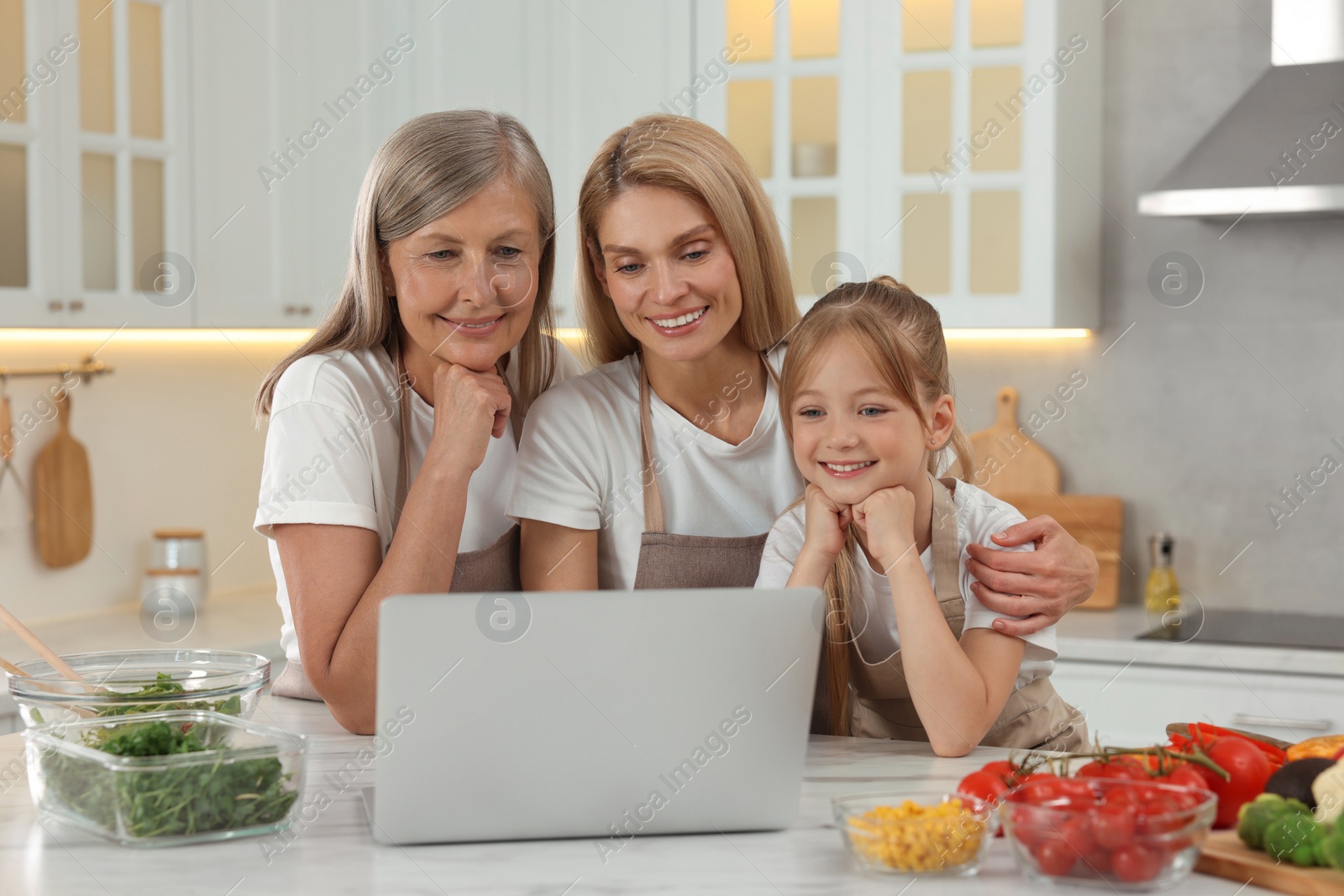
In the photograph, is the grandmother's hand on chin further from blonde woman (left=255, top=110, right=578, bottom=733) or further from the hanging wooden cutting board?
the hanging wooden cutting board

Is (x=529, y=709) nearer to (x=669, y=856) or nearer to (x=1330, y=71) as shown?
(x=669, y=856)

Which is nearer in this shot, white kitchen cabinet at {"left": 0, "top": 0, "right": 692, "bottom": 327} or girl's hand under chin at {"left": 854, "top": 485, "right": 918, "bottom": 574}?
girl's hand under chin at {"left": 854, "top": 485, "right": 918, "bottom": 574}

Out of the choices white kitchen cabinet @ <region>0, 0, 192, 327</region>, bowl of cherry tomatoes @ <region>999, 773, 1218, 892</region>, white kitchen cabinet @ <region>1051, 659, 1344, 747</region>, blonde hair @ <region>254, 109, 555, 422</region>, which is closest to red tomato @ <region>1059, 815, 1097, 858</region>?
bowl of cherry tomatoes @ <region>999, 773, 1218, 892</region>

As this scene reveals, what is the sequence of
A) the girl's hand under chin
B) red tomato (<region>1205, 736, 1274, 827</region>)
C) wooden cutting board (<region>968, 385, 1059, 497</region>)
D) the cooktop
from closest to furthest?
red tomato (<region>1205, 736, 1274, 827</region>) → the girl's hand under chin → the cooktop → wooden cutting board (<region>968, 385, 1059, 497</region>)

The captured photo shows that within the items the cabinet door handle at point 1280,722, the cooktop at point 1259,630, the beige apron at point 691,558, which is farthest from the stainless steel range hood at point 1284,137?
the beige apron at point 691,558

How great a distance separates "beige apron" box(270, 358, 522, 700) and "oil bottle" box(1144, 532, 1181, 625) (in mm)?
1720

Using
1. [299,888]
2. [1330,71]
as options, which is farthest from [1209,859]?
[1330,71]

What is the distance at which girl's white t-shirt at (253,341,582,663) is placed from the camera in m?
1.29

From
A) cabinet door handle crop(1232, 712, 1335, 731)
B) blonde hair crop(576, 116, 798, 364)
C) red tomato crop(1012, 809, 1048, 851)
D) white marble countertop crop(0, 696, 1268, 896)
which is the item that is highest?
blonde hair crop(576, 116, 798, 364)

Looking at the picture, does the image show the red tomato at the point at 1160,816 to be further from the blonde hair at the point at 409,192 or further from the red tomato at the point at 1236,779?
the blonde hair at the point at 409,192

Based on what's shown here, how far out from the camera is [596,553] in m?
1.44

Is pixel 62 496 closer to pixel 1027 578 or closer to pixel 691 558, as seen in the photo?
pixel 691 558

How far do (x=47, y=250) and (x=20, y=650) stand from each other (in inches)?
26.9

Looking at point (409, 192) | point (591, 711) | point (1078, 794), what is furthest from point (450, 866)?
point (409, 192)
